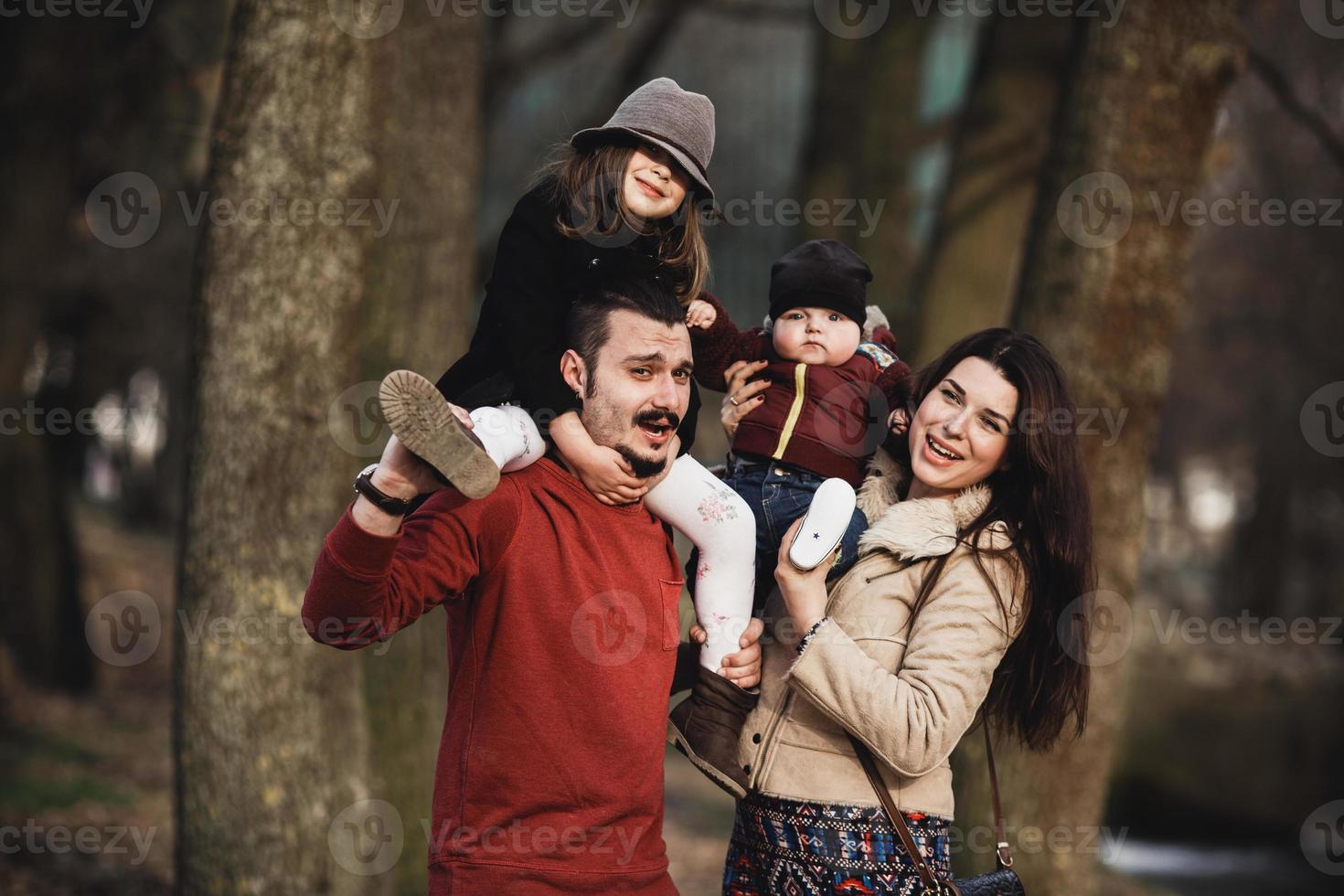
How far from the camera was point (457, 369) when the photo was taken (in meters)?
3.15

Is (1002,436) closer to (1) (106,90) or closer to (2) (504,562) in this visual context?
(2) (504,562)

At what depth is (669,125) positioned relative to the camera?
124 inches

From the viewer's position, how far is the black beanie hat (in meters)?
3.42

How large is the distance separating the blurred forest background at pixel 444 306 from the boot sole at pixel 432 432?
2407mm

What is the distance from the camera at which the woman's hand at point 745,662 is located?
10.5 feet

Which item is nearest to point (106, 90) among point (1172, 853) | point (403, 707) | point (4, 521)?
point (4, 521)

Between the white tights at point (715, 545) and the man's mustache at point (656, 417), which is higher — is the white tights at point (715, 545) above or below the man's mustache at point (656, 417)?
below

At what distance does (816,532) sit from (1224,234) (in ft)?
67.2
